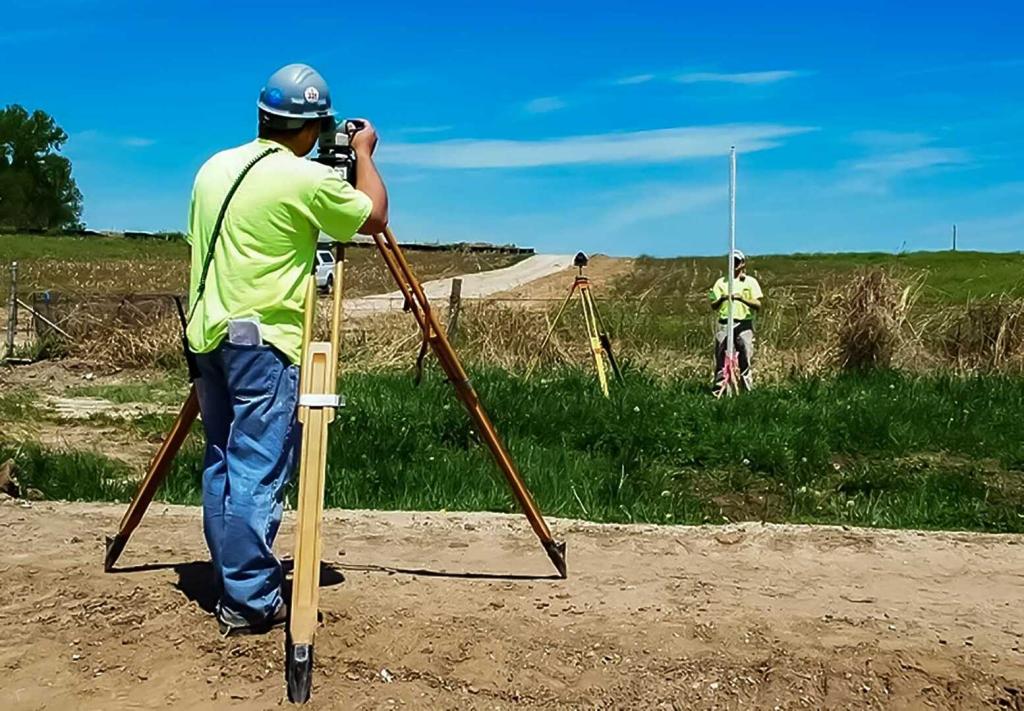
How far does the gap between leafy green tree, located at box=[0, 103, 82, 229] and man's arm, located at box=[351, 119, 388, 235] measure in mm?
88334

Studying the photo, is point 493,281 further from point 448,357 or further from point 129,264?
point 448,357

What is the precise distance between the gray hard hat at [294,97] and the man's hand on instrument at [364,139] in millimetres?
140

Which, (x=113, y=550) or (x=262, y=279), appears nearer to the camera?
(x=262, y=279)

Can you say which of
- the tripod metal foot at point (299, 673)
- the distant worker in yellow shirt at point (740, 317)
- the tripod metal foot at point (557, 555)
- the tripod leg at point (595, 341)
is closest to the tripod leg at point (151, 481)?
the tripod metal foot at point (299, 673)

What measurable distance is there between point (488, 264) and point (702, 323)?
35.1m

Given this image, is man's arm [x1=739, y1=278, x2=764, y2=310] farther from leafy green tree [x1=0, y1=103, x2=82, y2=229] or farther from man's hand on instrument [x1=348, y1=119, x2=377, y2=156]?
leafy green tree [x1=0, y1=103, x2=82, y2=229]

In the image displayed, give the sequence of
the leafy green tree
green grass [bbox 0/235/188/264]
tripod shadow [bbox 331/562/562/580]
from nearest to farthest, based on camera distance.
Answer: tripod shadow [bbox 331/562/562/580] < green grass [bbox 0/235/188/264] < the leafy green tree

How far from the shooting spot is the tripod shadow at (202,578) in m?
5.33

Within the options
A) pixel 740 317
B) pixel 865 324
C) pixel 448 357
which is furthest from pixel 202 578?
pixel 865 324

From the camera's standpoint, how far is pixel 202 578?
5652mm

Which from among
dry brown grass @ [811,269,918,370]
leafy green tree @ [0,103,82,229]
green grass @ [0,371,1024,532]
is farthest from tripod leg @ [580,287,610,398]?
leafy green tree @ [0,103,82,229]

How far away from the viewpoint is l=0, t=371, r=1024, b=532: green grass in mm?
8375

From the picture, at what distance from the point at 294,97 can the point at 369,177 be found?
0.39 meters

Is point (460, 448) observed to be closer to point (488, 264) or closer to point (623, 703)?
point (623, 703)
